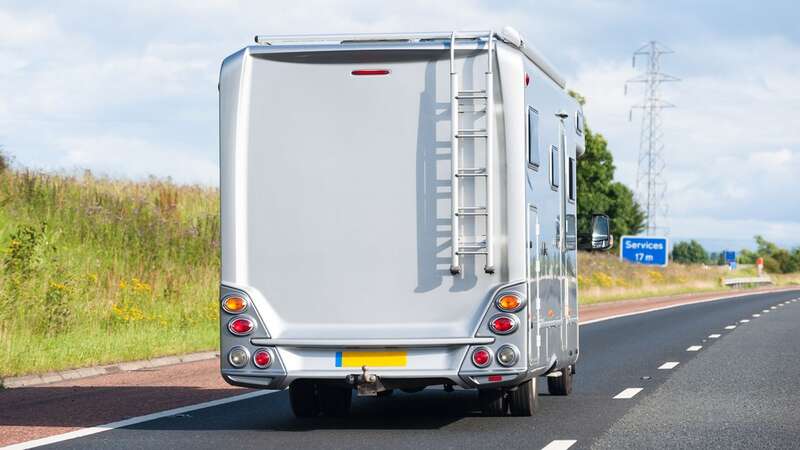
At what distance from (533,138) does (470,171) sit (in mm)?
740

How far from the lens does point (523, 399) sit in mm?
11320

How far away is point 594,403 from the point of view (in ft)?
41.6

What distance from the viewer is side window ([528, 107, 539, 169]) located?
10.2 meters

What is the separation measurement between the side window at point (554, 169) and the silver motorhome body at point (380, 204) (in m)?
1.02

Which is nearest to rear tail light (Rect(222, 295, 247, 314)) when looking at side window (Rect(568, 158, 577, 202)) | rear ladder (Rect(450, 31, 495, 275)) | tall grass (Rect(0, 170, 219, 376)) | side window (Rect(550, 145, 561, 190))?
rear ladder (Rect(450, 31, 495, 275))

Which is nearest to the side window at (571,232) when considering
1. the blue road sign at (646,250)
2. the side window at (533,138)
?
the side window at (533,138)

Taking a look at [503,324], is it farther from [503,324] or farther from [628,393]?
[628,393]

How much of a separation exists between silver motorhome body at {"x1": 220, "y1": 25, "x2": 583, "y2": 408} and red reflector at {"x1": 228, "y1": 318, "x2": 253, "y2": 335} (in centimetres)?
3

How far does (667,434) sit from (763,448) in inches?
37.5

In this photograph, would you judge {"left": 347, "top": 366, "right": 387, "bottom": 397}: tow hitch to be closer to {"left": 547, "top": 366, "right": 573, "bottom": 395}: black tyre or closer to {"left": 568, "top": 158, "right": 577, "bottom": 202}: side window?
{"left": 568, "top": 158, "right": 577, "bottom": 202}: side window

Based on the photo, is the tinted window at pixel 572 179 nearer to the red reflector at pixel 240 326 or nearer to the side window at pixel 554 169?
the side window at pixel 554 169

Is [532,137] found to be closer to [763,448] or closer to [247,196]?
[247,196]

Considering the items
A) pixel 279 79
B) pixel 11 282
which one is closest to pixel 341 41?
pixel 279 79

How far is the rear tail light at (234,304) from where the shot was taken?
1006 centimetres
